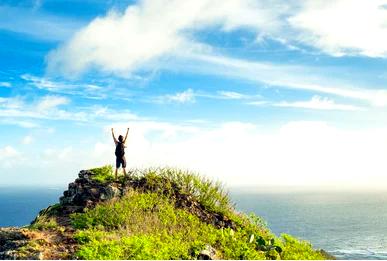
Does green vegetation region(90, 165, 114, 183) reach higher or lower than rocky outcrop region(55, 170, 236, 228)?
higher

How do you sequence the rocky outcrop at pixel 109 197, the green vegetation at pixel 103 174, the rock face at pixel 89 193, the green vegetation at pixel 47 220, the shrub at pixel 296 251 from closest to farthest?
the green vegetation at pixel 47 220 < the shrub at pixel 296 251 < the rocky outcrop at pixel 109 197 < the rock face at pixel 89 193 < the green vegetation at pixel 103 174

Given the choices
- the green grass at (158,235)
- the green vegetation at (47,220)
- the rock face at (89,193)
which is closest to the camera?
the green grass at (158,235)

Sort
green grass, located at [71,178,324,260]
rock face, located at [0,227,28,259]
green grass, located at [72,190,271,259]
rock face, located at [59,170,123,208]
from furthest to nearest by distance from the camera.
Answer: rock face, located at [59,170,123,208] < green grass, located at [71,178,324,260] < green grass, located at [72,190,271,259] < rock face, located at [0,227,28,259]

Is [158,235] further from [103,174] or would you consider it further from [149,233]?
[103,174]

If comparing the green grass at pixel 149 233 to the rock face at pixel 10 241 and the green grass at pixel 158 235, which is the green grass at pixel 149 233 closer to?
the green grass at pixel 158 235

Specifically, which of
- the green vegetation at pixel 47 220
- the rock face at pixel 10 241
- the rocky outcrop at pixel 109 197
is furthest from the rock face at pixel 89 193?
the rock face at pixel 10 241

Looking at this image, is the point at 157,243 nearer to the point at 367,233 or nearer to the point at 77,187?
→ the point at 77,187

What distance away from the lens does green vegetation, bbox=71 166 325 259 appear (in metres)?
15.7

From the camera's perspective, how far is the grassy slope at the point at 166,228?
15703 millimetres

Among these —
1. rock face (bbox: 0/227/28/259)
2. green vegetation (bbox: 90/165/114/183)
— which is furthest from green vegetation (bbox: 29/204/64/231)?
green vegetation (bbox: 90/165/114/183)

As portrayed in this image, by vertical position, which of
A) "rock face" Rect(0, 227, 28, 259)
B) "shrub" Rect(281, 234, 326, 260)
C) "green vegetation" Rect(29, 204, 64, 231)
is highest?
"green vegetation" Rect(29, 204, 64, 231)

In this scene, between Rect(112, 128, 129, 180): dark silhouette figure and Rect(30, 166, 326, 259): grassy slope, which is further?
Rect(112, 128, 129, 180): dark silhouette figure

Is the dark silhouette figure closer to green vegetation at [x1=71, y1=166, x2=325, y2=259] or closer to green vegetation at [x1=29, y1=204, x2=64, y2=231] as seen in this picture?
green vegetation at [x1=71, y1=166, x2=325, y2=259]

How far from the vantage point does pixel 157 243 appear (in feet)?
53.7
